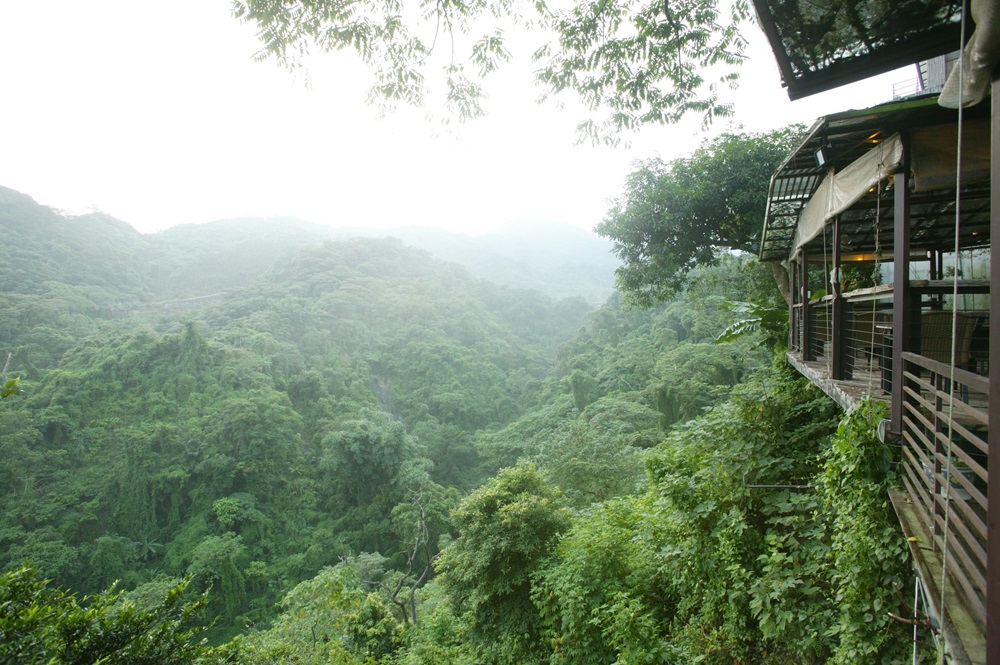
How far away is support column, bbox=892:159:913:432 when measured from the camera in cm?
263

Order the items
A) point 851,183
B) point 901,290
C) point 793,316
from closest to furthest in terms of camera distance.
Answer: point 901,290, point 851,183, point 793,316

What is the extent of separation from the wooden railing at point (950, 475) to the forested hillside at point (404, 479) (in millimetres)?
366

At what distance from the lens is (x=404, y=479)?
23.2 metres

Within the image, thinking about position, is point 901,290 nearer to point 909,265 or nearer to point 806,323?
point 909,265

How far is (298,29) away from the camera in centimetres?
357

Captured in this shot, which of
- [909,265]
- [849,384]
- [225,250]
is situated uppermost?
[225,250]

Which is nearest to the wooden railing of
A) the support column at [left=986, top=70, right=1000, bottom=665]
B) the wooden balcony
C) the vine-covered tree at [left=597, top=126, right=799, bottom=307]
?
the wooden balcony

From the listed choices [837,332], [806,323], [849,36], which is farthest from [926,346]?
[849,36]

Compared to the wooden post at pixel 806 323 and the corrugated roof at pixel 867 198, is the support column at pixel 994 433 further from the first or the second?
the wooden post at pixel 806 323

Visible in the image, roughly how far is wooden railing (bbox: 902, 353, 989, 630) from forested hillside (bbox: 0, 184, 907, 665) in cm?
37

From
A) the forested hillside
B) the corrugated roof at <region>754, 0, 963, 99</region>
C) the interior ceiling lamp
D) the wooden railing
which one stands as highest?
the interior ceiling lamp

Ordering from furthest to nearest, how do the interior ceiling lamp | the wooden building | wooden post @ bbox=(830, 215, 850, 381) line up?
wooden post @ bbox=(830, 215, 850, 381)
the interior ceiling lamp
the wooden building

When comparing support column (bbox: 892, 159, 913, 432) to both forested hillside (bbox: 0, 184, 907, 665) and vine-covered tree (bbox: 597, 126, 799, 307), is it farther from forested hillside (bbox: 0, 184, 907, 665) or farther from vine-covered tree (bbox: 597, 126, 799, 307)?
vine-covered tree (bbox: 597, 126, 799, 307)

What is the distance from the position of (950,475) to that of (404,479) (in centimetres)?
2353
